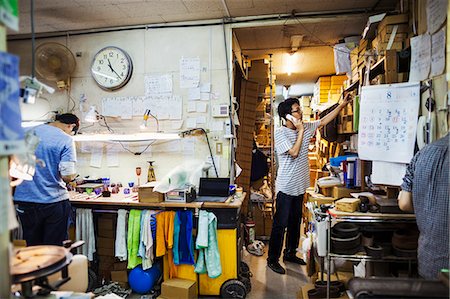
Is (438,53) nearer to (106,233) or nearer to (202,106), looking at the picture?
(202,106)

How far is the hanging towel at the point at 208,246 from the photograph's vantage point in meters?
2.82

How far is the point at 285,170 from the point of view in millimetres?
3533

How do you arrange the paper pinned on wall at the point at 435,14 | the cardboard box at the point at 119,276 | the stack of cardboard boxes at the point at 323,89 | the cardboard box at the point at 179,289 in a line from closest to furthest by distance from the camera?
the paper pinned on wall at the point at 435,14
the cardboard box at the point at 179,289
the cardboard box at the point at 119,276
the stack of cardboard boxes at the point at 323,89

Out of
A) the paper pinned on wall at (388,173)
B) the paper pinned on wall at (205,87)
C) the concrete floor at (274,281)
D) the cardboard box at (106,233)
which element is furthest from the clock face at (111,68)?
the paper pinned on wall at (388,173)

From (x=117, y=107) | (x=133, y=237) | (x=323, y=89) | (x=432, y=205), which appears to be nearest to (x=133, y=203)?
(x=133, y=237)

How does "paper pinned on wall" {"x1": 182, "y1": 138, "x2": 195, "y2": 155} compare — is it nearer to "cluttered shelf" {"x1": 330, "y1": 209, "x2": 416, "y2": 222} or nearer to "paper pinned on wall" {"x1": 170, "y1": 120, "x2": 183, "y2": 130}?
"paper pinned on wall" {"x1": 170, "y1": 120, "x2": 183, "y2": 130}

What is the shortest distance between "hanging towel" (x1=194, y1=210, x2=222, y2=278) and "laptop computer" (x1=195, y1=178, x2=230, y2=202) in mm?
297

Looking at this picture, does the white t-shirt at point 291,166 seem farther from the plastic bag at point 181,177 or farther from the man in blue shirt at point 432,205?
the man in blue shirt at point 432,205

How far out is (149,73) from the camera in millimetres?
3621

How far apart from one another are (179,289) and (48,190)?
1416 millimetres

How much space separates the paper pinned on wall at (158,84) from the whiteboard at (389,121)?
2.06m

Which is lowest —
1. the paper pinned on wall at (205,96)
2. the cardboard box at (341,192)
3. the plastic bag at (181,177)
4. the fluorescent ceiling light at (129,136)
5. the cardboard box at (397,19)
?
the cardboard box at (341,192)

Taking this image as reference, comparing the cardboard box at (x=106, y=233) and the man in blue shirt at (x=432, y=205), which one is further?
the cardboard box at (x=106, y=233)

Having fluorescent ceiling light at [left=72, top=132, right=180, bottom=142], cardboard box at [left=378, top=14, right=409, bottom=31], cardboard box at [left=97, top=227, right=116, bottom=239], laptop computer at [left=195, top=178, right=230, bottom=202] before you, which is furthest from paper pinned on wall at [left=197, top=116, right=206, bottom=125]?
cardboard box at [left=378, top=14, right=409, bottom=31]
